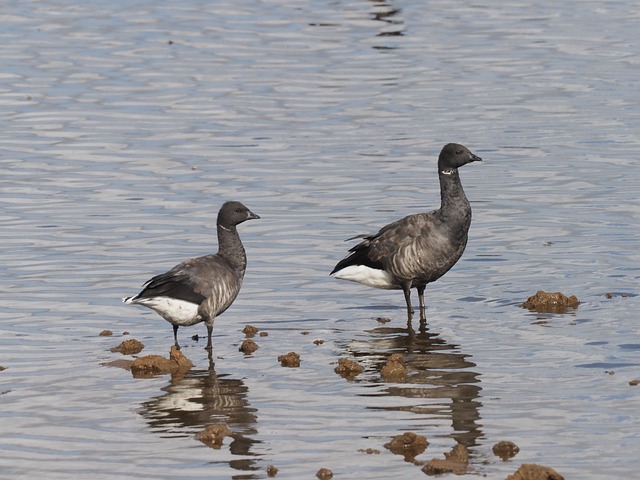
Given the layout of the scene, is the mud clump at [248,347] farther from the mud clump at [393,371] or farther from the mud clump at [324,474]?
the mud clump at [324,474]

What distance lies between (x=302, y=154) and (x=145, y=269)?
8518 mm

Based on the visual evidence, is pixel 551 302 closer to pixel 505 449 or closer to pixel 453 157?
pixel 453 157

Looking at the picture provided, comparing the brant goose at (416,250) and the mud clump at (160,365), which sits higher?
the brant goose at (416,250)

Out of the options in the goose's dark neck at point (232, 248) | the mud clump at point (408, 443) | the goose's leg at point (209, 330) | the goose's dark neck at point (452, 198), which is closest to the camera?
the mud clump at point (408, 443)

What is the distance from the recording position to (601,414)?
1345cm

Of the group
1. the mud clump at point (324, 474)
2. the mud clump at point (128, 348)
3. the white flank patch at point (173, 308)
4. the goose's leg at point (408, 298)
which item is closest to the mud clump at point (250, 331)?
the white flank patch at point (173, 308)

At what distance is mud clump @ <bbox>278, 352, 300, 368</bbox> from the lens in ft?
51.3

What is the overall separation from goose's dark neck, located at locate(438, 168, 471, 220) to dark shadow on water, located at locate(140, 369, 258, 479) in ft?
14.1

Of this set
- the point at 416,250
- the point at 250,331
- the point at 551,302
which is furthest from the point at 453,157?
the point at 250,331

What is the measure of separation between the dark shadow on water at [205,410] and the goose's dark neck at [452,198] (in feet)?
14.1

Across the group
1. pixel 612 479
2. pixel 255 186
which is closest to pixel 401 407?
pixel 612 479

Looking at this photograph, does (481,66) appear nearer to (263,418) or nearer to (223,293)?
(223,293)

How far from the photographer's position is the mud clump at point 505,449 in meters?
12.2

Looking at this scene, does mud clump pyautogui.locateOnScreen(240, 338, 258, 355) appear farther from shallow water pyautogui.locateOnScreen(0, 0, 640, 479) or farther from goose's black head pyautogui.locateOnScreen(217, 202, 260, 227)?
goose's black head pyautogui.locateOnScreen(217, 202, 260, 227)
